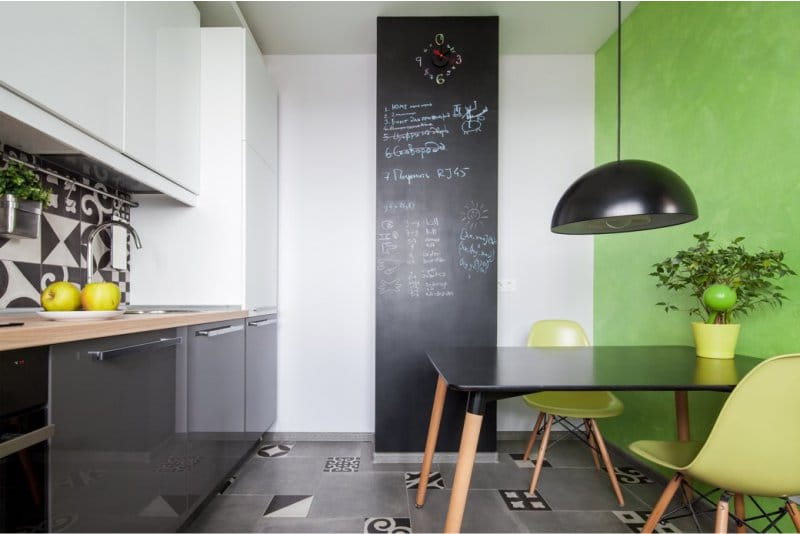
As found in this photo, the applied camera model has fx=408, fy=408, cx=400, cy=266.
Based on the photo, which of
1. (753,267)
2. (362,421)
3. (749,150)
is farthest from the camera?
(362,421)

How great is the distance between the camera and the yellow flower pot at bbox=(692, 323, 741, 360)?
1.72 m

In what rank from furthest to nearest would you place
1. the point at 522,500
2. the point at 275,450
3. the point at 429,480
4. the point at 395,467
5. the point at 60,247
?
1. the point at 275,450
2. the point at 395,467
3. the point at 429,480
4. the point at 522,500
5. the point at 60,247

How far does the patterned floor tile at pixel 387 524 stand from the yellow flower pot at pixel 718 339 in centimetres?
151

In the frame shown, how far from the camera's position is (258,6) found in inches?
99.6

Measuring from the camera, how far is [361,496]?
2.09 m

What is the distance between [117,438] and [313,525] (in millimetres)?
997

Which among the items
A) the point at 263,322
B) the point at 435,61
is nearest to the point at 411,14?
the point at 435,61

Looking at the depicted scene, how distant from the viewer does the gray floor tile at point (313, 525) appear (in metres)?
1.80

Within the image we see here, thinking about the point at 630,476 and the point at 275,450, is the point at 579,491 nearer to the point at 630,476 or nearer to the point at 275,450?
the point at 630,476

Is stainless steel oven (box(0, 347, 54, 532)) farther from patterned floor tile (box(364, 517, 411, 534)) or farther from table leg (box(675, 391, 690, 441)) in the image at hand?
table leg (box(675, 391, 690, 441))

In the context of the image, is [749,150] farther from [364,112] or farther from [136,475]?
[136,475]

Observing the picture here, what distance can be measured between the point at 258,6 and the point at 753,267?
2.94 m

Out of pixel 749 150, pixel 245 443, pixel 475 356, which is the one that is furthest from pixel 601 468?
pixel 245 443

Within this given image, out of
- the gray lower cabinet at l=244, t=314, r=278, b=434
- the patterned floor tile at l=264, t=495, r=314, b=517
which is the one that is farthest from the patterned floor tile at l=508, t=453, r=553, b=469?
the gray lower cabinet at l=244, t=314, r=278, b=434
